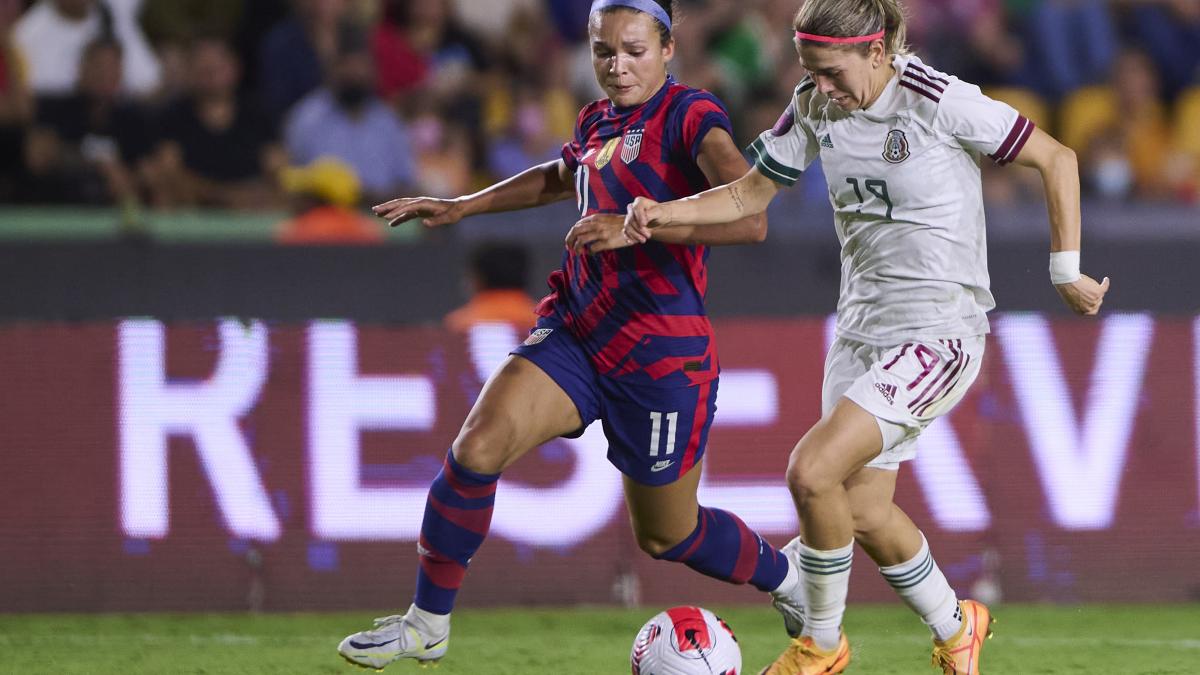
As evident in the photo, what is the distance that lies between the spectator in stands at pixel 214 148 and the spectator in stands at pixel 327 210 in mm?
499

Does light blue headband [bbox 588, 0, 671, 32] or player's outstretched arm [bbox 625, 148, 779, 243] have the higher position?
light blue headband [bbox 588, 0, 671, 32]

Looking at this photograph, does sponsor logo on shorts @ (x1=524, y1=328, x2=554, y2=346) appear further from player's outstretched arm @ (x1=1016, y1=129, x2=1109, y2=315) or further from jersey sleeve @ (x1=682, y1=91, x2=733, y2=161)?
player's outstretched arm @ (x1=1016, y1=129, x2=1109, y2=315)

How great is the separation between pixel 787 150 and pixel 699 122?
0.28 m

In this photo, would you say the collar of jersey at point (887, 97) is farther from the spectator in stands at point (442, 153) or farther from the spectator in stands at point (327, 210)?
the spectator in stands at point (442, 153)

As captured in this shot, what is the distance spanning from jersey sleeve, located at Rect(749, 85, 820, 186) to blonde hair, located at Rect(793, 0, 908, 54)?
374 mm

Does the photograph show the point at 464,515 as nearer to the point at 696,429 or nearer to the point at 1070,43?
the point at 696,429

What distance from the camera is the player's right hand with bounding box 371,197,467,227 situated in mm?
5453

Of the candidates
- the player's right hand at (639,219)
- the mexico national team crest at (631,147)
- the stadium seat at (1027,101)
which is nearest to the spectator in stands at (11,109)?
the mexico national team crest at (631,147)

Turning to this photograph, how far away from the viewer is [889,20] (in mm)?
4902

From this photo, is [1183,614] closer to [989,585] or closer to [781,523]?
[989,585]

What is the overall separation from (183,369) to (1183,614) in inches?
174

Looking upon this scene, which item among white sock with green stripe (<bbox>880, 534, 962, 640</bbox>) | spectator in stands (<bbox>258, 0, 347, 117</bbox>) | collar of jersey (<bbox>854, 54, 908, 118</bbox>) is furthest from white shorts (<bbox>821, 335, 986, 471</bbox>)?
spectator in stands (<bbox>258, 0, 347, 117</bbox>)

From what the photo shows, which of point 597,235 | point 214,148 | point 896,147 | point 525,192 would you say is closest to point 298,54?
point 214,148

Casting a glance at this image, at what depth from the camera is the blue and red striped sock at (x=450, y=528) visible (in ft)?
16.9
